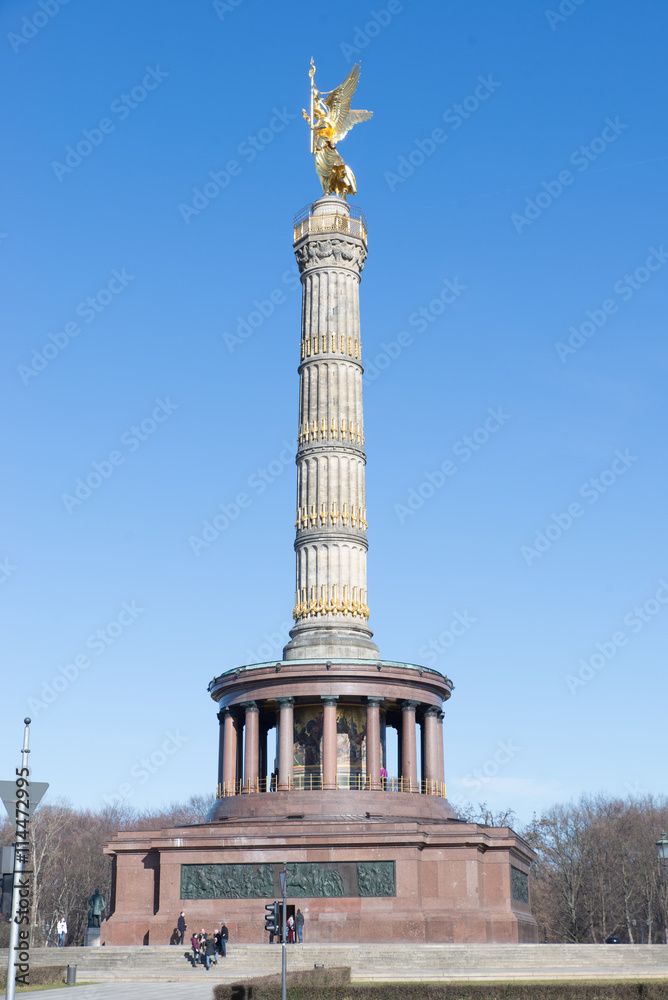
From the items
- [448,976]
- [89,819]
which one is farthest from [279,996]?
[89,819]

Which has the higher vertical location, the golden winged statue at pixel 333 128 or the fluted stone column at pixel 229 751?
the golden winged statue at pixel 333 128

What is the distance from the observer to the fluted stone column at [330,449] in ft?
127

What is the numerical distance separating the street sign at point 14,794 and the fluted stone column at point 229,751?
22.8 meters

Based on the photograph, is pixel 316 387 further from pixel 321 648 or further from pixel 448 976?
pixel 448 976

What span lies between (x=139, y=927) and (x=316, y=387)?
739 inches

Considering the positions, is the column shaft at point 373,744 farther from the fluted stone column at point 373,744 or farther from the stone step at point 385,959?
the stone step at point 385,959

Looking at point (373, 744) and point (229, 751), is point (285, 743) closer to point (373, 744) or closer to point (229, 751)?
point (373, 744)

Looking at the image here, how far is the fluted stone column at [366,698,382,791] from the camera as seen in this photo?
3500 centimetres

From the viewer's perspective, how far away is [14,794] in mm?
14172

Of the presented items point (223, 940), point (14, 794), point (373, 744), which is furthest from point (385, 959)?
point (14, 794)

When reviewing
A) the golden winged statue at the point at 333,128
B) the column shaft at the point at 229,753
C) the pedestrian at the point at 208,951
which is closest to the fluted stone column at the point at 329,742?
the column shaft at the point at 229,753

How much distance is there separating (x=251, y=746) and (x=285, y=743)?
60.8 inches

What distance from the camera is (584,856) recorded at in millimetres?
62094

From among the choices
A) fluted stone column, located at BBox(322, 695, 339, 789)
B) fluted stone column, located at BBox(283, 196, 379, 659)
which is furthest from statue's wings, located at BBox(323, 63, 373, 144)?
fluted stone column, located at BBox(322, 695, 339, 789)
